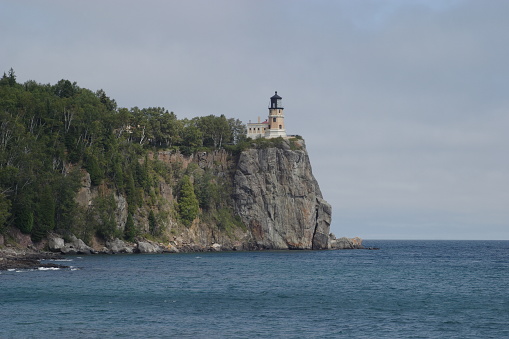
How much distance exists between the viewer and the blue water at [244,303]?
152 feet

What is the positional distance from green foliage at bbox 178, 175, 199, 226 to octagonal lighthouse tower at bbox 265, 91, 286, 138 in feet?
103

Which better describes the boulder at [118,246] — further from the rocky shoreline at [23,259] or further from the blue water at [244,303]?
the blue water at [244,303]

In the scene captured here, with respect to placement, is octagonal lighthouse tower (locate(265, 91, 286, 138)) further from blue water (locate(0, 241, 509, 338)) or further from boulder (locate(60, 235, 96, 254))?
blue water (locate(0, 241, 509, 338))

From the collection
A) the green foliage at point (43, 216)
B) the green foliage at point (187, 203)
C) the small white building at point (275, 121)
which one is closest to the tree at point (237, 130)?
the small white building at point (275, 121)

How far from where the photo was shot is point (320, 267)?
344ft

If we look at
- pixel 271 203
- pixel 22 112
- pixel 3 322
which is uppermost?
pixel 22 112

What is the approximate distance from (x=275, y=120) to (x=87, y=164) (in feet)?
204

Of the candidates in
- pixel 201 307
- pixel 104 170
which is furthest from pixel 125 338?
pixel 104 170

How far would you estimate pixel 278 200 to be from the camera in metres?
158

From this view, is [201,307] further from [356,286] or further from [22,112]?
[22,112]

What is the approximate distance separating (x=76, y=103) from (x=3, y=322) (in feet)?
266

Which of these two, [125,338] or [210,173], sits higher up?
[210,173]

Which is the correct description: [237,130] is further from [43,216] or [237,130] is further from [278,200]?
[43,216]

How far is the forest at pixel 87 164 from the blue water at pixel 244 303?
15.3 m
